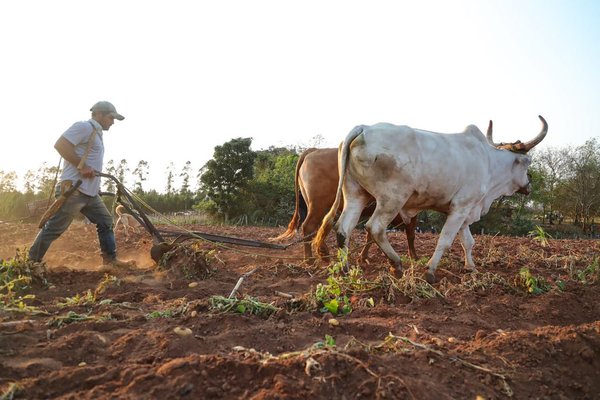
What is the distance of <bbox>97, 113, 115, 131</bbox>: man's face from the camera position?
215 inches

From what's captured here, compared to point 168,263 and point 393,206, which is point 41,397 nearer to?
point 168,263

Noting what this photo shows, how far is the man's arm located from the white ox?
2.68 metres

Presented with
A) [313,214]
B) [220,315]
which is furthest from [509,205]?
[220,315]

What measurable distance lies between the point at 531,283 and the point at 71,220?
4977 millimetres

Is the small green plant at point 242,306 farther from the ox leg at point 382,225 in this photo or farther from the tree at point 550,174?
the tree at point 550,174

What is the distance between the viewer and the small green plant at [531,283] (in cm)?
428

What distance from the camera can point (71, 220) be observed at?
17.4 ft

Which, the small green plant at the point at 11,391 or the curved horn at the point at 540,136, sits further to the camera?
the curved horn at the point at 540,136

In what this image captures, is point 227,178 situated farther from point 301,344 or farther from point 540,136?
point 301,344

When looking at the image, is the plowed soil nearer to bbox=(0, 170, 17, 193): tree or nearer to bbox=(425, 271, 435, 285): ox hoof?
bbox=(425, 271, 435, 285): ox hoof

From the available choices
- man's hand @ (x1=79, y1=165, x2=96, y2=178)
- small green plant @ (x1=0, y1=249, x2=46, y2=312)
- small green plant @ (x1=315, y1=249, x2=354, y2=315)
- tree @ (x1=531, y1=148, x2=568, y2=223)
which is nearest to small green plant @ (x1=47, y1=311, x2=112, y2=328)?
small green plant @ (x1=0, y1=249, x2=46, y2=312)

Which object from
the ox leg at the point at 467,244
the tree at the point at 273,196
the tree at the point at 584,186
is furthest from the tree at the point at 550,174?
the ox leg at the point at 467,244

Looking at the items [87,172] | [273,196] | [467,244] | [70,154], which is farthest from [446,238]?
[273,196]

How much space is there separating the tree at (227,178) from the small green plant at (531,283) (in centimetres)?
1785
